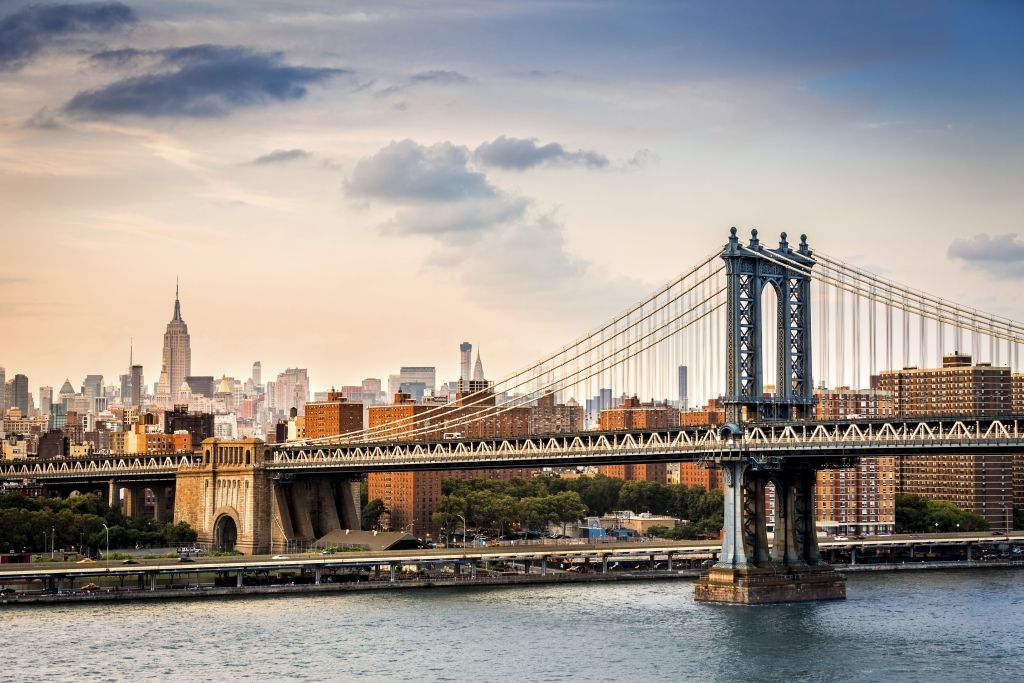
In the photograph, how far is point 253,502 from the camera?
98062mm

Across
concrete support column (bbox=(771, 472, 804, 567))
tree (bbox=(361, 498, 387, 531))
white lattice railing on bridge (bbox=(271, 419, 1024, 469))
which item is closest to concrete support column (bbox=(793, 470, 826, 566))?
concrete support column (bbox=(771, 472, 804, 567))

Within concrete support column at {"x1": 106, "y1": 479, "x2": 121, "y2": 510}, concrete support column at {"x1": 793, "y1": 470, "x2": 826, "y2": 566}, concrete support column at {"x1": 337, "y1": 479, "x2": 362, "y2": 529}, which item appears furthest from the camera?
concrete support column at {"x1": 106, "y1": 479, "x2": 121, "y2": 510}

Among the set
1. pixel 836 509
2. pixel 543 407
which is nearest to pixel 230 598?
pixel 836 509

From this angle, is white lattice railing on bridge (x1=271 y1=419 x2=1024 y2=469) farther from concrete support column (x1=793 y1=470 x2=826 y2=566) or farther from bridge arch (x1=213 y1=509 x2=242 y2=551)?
bridge arch (x1=213 y1=509 x2=242 y2=551)

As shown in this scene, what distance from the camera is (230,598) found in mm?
77938

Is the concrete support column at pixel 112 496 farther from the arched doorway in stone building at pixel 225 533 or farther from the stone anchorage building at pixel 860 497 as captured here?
the stone anchorage building at pixel 860 497

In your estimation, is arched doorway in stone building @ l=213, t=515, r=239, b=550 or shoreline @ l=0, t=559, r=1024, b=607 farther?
arched doorway in stone building @ l=213, t=515, r=239, b=550

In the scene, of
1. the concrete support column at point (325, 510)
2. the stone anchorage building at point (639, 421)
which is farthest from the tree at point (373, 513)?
the concrete support column at point (325, 510)

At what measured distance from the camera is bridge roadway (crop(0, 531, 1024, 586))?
78.1 meters

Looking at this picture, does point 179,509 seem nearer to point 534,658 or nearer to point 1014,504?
point 534,658

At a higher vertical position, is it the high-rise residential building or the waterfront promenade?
the high-rise residential building

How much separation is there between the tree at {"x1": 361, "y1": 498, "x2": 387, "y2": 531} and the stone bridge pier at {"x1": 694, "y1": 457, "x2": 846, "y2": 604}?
64.6 metres

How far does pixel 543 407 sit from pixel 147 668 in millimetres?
114078

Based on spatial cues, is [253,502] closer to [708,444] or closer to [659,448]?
[659,448]
